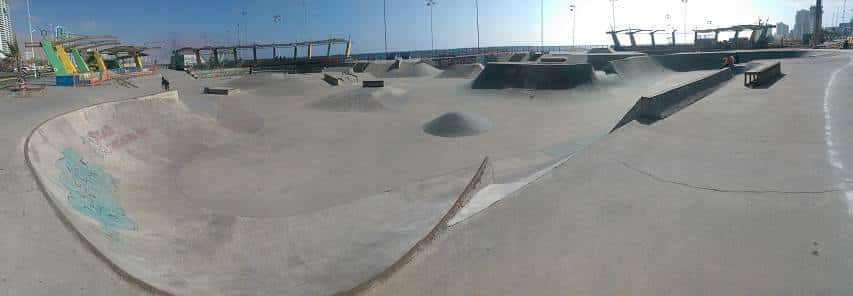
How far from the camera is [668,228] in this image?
605cm

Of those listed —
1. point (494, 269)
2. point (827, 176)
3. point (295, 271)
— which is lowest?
point (295, 271)

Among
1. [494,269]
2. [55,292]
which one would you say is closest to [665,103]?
[494,269]

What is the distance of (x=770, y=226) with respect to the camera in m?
5.86

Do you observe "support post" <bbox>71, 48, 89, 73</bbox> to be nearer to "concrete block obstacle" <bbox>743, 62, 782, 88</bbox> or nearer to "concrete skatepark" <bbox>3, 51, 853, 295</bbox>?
"concrete skatepark" <bbox>3, 51, 853, 295</bbox>

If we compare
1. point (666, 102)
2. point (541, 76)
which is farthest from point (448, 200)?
point (541, 76)

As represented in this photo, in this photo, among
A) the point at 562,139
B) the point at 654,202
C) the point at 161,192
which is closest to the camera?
the point at 654,202

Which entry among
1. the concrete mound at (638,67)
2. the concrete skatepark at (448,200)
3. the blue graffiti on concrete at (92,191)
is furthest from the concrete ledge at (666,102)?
the concrete mound at (638,67)

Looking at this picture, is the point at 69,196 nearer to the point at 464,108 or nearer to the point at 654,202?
the point at 654,202

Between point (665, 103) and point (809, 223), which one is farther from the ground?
point (665, 103)

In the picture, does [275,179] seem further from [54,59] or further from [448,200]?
[54,59]

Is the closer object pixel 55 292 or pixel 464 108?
pixel 55 292

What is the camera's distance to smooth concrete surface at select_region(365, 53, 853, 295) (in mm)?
4930

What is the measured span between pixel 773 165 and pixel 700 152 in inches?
52.4

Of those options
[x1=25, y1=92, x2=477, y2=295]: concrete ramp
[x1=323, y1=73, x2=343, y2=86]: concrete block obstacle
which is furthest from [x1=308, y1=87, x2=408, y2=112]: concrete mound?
[x1=25, y1=92, x2=477, y2=295]: concrete ramp
